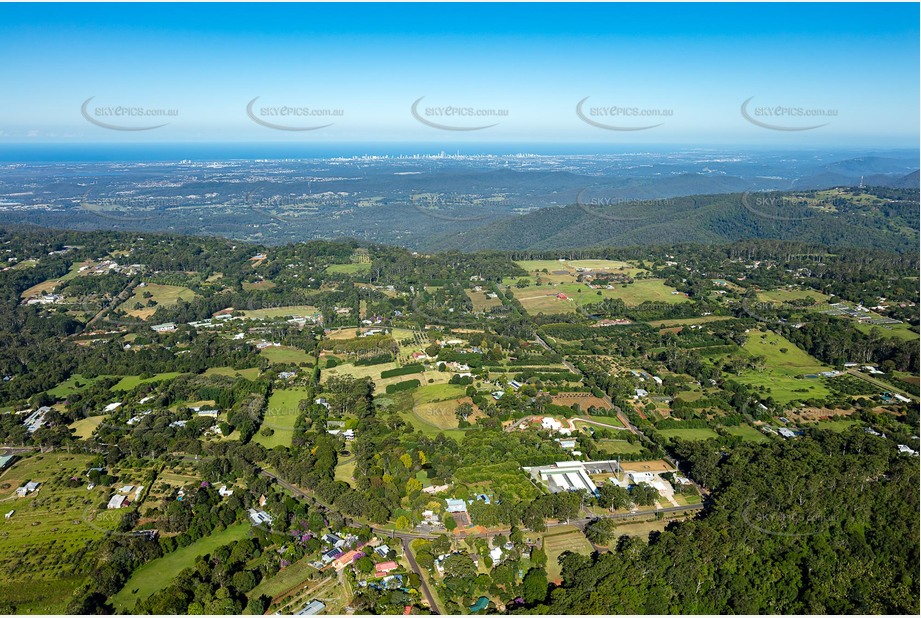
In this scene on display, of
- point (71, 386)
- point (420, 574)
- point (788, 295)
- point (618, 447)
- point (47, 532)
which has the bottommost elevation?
point (71, 386)

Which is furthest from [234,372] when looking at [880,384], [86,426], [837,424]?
[880,384]

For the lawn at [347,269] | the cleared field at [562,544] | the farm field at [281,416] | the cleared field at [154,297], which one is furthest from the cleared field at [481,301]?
the cleared field at [562,544]

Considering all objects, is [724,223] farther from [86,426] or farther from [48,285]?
[86,426]

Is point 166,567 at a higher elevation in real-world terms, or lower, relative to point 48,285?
lower

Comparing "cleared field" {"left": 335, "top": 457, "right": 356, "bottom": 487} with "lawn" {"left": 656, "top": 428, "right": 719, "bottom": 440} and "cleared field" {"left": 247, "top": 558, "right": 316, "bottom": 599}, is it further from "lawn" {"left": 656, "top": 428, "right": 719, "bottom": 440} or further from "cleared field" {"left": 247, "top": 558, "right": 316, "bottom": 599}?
"lawn" {"left": 656, "top": 428, "right": 719, "bottom": 440}

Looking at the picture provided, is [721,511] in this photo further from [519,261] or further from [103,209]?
[103,209]

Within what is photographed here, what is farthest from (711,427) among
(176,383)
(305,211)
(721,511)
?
(305,211)

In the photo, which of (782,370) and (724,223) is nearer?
(782,370)
